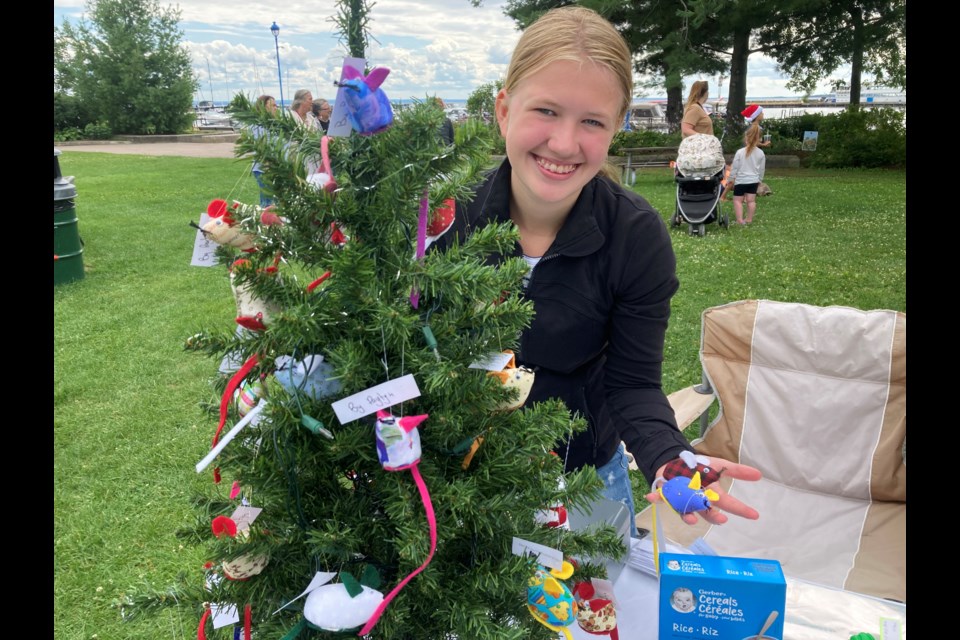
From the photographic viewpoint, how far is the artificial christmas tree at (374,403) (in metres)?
0.87

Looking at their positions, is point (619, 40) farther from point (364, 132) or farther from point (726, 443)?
point (726, 443)

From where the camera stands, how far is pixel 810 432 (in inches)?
120

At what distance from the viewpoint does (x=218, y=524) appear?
94 cm

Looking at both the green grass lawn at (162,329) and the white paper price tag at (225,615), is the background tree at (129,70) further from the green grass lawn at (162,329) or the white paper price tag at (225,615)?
the white paper price tag at (225,615)

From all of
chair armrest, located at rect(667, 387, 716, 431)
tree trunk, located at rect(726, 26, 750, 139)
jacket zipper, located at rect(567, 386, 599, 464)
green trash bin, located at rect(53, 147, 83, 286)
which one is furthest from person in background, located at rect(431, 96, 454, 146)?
tree trunk, located at rect(726, 26, 750, 139)

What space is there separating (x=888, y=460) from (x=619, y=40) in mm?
2359

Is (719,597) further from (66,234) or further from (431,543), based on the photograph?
(66,234)

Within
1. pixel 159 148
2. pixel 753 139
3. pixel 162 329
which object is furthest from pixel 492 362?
pixel 159 148

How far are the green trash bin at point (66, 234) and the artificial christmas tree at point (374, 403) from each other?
6395 mm

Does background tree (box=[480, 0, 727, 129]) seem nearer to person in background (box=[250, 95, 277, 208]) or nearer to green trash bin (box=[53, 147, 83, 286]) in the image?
green trash bin (box=[53, 147, 83, 286])
